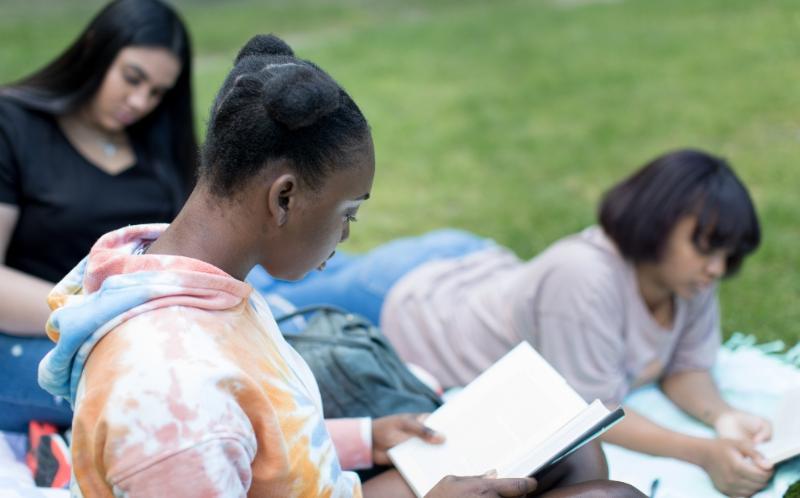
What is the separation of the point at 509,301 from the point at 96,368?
1.70 m

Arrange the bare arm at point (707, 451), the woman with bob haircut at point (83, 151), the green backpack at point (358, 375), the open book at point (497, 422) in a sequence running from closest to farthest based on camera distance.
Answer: the open book at point (497, 422) < the green backpack at point (358, 375) < the bare arm at point (707, 451) < the woman with bob haircut at point (83, 151)

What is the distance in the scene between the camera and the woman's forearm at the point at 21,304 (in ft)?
8.20

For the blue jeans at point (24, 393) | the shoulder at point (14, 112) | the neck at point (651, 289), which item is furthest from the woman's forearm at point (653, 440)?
the shoulder at point (14, 112)

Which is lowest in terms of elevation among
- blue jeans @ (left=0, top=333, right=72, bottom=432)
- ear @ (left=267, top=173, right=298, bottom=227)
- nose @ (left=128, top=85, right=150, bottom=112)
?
blue jeans @ (left=0, top=333, right=72, bottom=432)

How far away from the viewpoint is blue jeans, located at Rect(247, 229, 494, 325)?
3.23 metres

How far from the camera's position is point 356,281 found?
129 inches

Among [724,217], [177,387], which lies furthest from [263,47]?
[724,217]

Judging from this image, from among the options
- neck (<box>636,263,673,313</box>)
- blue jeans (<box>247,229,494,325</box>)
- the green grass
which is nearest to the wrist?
neck (<box>636,263,673,313</box>)

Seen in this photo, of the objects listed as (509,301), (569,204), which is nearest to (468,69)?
(569,204)

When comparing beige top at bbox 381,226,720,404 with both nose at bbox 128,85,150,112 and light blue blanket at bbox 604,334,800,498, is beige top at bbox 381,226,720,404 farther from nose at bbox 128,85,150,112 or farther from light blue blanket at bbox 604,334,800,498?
nose at bbox 128,85,150,112

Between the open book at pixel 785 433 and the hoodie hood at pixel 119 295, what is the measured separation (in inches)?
60.5

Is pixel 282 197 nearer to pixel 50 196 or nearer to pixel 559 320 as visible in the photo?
pixel 559 320

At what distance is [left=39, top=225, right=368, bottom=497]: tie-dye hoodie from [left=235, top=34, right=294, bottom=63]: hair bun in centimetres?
36

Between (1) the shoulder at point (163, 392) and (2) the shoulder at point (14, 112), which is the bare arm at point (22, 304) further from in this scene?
(1) the shoulder at point (163, 392)
